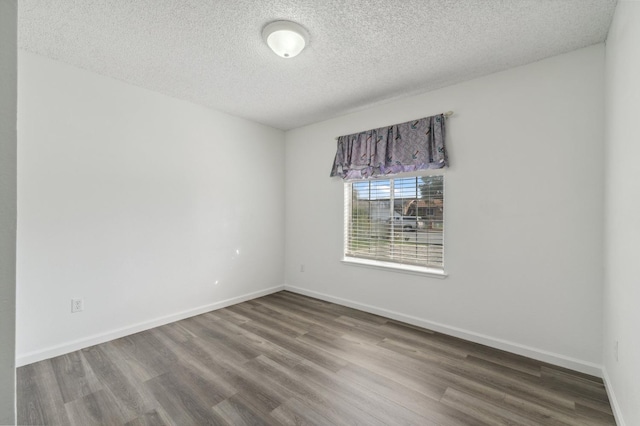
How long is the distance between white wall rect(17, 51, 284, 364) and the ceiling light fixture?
5.88 feet

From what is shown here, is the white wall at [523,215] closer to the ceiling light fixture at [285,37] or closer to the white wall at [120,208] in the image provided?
the ceiling light fixture at [285,37]

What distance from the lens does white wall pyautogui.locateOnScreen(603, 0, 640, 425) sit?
1479 millimetres

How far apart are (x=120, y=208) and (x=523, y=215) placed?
393 cm

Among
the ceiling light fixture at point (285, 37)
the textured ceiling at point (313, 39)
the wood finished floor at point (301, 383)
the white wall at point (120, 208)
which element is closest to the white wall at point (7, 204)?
the wood finished floor at point (301, 383)

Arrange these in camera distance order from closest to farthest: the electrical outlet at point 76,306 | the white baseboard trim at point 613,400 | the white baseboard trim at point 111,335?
the white baseboard trim at point 613,400 → the white baseboard trim at point 111,335 → the electrical outlet at point 76,306

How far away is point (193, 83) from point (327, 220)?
2.36m

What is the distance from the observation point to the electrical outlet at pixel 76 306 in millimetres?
2658

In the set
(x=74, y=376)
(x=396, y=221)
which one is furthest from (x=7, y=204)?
(x=396, y=221)

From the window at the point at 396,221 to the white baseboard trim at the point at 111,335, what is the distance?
188cm

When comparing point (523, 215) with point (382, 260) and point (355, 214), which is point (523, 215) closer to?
point (382, 260)

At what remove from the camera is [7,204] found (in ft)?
2.23

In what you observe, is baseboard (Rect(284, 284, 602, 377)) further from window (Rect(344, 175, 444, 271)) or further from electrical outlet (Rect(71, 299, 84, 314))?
electrical outlet (Rect(71, 299, 84, 314))

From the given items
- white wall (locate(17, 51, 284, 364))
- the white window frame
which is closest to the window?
the white window frame

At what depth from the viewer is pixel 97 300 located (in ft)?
9.18
